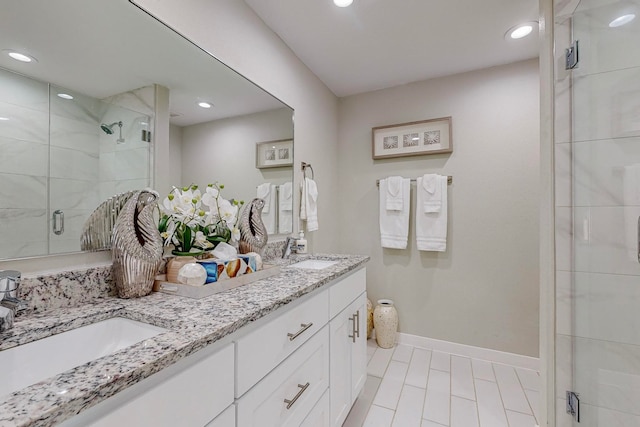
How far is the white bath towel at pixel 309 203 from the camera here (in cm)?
210

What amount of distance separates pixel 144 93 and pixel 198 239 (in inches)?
23.9

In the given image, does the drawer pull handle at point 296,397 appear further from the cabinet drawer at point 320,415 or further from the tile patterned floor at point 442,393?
the tile patterned floor at point 442,393

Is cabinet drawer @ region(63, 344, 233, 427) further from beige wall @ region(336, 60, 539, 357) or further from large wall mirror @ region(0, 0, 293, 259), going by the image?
beige wall @ region(336, 60, 539, 357)

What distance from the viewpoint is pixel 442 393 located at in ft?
6.01

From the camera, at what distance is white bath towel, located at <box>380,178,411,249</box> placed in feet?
8.05

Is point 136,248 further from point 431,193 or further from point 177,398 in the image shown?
point 431,193

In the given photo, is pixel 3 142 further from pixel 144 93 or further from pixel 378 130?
pixel 378 130

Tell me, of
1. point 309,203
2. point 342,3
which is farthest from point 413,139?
point 342,3

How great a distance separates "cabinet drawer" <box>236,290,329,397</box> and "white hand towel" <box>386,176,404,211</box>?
146 cm

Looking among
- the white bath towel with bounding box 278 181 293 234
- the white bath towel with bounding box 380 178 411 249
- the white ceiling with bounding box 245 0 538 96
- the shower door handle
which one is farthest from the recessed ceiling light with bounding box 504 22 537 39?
the shower door handle

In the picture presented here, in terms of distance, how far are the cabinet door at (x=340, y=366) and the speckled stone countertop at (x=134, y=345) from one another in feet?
1.09

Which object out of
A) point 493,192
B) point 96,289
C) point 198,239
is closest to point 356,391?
point 198,239

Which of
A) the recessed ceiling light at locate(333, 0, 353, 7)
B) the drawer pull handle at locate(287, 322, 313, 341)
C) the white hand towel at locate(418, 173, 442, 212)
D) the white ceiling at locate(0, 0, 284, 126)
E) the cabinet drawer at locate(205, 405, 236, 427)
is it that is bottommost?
the cabinet drawer at locate(205, 405, 236, 427)

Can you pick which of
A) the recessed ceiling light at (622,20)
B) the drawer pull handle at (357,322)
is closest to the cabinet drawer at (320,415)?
the drawer pull handle at (357,322)
